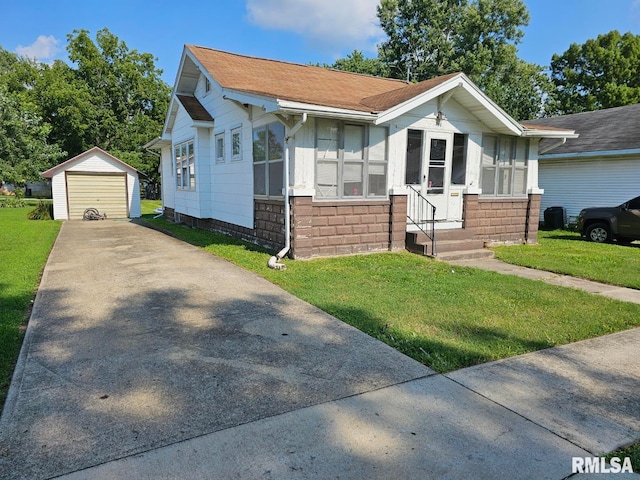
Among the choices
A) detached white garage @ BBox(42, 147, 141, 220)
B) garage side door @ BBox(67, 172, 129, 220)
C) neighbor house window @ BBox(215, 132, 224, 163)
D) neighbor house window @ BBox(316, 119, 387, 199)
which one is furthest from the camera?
garage side door @ BBox(67, 172, 129, 220)

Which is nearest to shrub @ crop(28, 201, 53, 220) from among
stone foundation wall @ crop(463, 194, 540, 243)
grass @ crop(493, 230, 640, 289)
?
stone foundation wall @ crop(463, 194, 540, 243)

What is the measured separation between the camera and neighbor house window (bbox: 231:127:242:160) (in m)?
11.0

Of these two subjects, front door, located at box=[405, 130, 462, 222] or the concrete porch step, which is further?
front door, located at box=[405, 130, 462, 222]

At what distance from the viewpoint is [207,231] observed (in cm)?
1391

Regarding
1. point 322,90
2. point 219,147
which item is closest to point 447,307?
point 322,90

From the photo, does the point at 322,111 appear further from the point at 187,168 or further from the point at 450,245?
the point at 187,168

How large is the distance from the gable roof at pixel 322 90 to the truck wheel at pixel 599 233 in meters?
3.26

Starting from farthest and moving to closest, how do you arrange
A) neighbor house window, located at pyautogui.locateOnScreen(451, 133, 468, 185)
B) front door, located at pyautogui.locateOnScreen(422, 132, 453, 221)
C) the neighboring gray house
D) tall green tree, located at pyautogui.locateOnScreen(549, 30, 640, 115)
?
tall green tree, located at pyautogui.locateOnScreen(549, 30, 640, 115) → the neighboring gray house → neighbor house window, located at pyautogui.locateOnScreen(451, 133, 468, 185) → front door, located at pyautogui.locateOnScreen(422, 132, 453, 221)

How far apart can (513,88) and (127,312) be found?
36.4 meters

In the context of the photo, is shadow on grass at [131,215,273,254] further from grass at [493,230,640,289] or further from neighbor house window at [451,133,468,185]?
grass at [493,230,640,289]

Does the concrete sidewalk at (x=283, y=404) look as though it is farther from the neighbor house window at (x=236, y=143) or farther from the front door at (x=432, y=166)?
the neighbor house window at (x=236, y=143)

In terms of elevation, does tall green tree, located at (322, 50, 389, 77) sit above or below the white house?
above

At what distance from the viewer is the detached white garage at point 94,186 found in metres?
19.6

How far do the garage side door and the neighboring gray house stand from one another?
18290 mm
